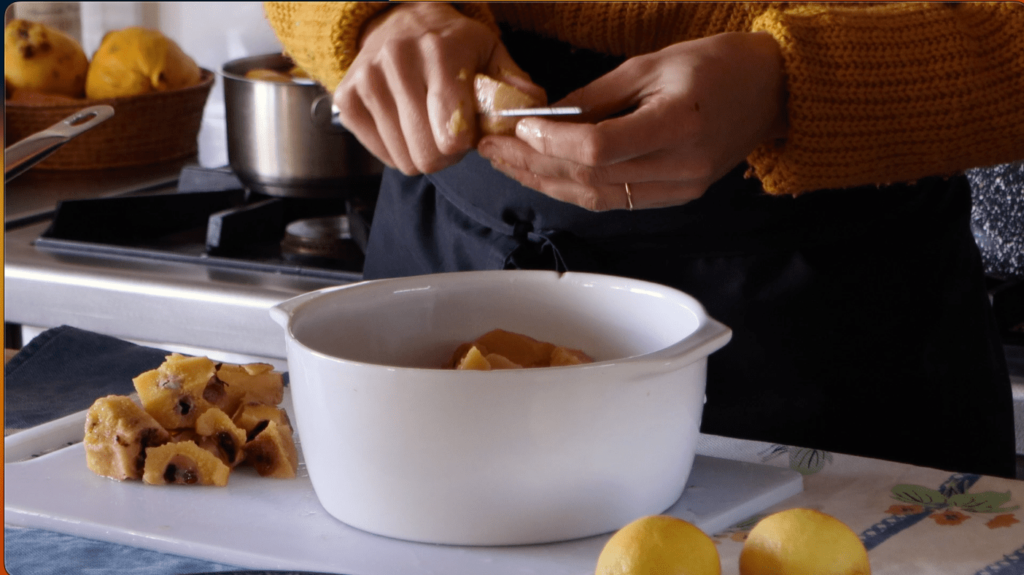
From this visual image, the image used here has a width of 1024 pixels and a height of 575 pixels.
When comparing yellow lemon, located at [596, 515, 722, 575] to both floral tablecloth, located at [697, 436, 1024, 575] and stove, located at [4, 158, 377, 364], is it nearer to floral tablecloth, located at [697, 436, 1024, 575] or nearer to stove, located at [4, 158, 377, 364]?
floral tablecloth, located at [697, 436, 1024, 575]

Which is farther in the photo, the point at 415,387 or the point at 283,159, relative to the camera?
the point at 283,159

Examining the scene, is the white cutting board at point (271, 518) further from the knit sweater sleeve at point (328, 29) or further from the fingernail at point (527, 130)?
the knit sweater sleeve at point (328, 29)

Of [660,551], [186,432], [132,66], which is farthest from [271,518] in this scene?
[132,66]

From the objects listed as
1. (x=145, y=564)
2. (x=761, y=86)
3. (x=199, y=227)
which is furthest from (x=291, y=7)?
(x=199, y=227)

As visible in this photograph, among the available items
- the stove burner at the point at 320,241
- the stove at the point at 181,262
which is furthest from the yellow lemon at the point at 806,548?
the stove burner at the point at 320,241

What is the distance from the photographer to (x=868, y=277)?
762 mm

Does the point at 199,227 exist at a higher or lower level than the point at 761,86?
lower

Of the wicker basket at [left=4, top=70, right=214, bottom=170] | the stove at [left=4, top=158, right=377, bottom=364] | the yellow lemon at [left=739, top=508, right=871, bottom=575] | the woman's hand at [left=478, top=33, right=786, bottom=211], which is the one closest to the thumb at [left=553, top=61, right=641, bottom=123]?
the woman's hand at [left=478, top=33, right=786, bottom=211]

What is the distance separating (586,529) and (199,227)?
94 cm

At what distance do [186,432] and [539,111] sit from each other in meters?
0.24

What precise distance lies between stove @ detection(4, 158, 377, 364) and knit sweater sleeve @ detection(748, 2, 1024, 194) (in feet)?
1.79

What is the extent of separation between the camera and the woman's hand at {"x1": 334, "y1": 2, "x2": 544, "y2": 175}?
2.10 feet

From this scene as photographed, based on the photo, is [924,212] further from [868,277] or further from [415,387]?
[415,387]

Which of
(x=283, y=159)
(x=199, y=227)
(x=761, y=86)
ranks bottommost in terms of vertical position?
(x=199, y=227)
